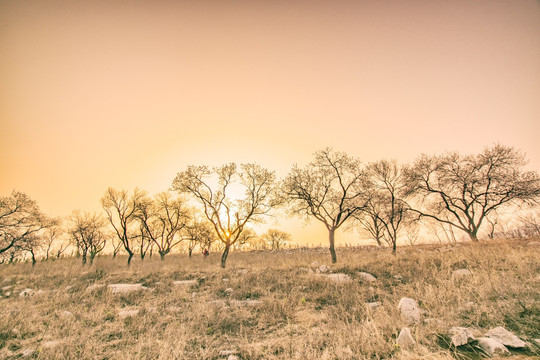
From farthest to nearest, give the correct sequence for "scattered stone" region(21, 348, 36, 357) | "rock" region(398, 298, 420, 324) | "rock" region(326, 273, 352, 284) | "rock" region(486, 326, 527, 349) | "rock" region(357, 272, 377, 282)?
"rock" region(357, 272, 377, 282) < "rock" region(326, 273, 352, 284) < "scattered stone" region(21, 348, 36, 357) < "rock" region(398, 298, 420, 324) < "rock" region(486, 326, 527, 349)

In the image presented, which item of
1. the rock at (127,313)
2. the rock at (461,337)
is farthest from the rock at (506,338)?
the rock at (127,313)

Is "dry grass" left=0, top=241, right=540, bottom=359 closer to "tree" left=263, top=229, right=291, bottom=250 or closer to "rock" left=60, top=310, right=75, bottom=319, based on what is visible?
"rock" left=60, top=310, right=75, bottom=319

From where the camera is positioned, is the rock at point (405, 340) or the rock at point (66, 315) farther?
the rock at point (66, 315)

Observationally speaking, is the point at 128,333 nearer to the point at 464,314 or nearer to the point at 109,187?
the point at 464,314

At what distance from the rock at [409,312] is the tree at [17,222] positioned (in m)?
39.2

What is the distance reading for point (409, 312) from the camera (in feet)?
15.6

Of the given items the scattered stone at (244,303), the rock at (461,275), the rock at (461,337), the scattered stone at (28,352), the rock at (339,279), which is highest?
the rock at (461,275)

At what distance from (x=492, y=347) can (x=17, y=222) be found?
4174 centimetres

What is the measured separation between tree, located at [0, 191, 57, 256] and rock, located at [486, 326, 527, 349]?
40.5 meters

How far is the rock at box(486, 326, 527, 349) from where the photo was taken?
317cm

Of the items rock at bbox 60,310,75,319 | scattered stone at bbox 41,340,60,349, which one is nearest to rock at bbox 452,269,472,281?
scattered stone at bbox 41,340,60,349

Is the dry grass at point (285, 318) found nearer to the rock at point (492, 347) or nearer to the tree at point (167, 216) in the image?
the rock at point (492, 347)

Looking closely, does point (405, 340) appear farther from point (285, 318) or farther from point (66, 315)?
point (66, 315)

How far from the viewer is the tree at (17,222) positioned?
26.1 meters
